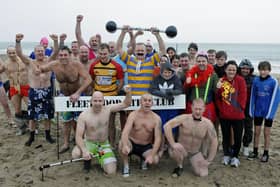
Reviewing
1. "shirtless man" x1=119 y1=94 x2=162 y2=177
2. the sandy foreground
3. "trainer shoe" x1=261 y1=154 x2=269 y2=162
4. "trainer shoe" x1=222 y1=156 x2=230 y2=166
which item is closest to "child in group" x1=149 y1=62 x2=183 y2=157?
"shirtless man" x1=119 y1=94 x2=162 y2=177

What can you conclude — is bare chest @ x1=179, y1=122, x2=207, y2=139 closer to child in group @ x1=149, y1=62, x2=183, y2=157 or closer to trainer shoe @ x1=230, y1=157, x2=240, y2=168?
child in group @ x1=149, y1=62, x2=183, y2=157

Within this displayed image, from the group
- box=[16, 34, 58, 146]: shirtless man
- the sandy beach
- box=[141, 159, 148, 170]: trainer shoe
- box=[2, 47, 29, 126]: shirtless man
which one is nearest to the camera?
the sandy beach

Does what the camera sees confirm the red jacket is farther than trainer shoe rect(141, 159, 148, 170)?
No

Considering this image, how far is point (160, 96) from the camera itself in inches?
192

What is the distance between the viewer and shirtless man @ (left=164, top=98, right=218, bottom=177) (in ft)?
14.6

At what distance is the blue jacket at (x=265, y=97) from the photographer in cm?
486

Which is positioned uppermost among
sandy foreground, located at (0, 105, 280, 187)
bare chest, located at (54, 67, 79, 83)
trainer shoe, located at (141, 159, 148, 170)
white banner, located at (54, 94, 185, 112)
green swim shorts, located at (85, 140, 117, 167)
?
bare chest, located at (54, 67, 79, 83)

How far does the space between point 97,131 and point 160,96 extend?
3.92 feet

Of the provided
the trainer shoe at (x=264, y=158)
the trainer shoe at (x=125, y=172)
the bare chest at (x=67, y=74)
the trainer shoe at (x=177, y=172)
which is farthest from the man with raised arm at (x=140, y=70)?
the trainer shoe at (x=264, y=158)

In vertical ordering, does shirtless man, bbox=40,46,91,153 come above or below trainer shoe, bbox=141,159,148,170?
above

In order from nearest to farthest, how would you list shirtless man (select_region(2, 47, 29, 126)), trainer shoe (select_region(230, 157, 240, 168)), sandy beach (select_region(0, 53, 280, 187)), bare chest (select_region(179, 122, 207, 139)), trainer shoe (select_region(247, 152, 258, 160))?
sandy beach (select_region(0, 53, 280, 187)) → bare chest (select_region(179, 122, 207, 139)) → trainer shoe (select_region(230, 157, 240, 168)) → trainer shoe (select_region(247, 152, 258, 160)) → shirtless man (select_region(2, 47, 29, 126))

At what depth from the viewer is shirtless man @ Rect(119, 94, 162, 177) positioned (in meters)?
4.47

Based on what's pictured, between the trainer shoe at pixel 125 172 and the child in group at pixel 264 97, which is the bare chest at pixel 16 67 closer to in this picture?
the trainer shoe at pixel 125 172

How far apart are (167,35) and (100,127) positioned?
195cm
